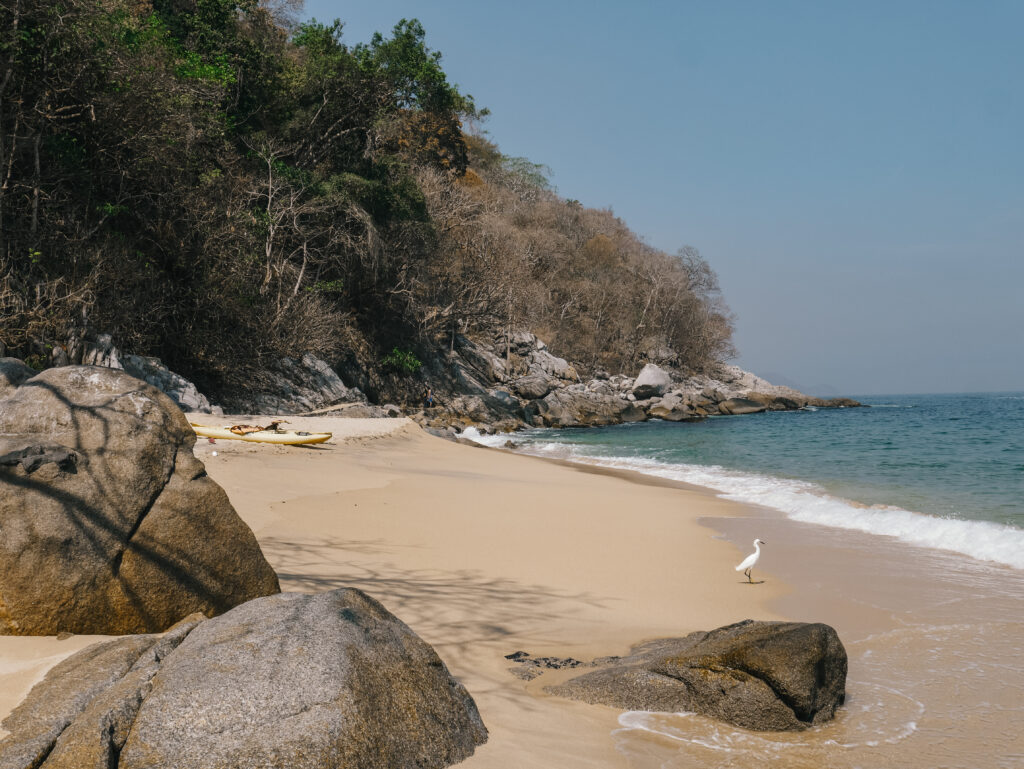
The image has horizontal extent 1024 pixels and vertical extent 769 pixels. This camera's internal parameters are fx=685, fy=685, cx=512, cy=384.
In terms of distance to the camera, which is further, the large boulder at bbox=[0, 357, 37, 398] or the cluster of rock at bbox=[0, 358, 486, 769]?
the large boulder at bbox=[0, 357, 37, 398]

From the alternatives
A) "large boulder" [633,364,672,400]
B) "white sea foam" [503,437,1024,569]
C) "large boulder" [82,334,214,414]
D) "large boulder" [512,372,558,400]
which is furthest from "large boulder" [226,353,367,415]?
"large boulder" [633,364,672,400]

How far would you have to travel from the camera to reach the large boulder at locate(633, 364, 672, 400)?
47844 mm

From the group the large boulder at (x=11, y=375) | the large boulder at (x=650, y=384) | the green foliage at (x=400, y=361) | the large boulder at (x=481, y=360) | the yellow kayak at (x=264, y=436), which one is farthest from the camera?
the large boulder at (x=650, y=384)

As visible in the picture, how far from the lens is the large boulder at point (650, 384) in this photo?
157ft

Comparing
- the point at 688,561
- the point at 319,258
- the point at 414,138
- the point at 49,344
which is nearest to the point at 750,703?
the point at 688,561

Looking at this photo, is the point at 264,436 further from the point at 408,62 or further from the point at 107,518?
the point at 408,62

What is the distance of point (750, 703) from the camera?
351 centimetres

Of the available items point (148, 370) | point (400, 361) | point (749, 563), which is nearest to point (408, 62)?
point (400, 361)

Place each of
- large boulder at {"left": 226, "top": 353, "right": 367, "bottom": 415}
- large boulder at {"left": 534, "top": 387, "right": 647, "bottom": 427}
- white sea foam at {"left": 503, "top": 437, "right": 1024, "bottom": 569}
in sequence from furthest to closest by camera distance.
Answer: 1. large boulder at {"left": 534, "top": 387, "right": 647, "bottom": 427}
2. large boulder at {"left": 226, "top": 353, "right": 367, "bottom": 415}
3. white sea foam at {"left": 503, "top": 437, "right": 1024, "bottom": 569}

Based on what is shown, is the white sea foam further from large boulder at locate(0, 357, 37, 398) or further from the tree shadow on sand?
large boulder at locate(0, 357, 37, 398)

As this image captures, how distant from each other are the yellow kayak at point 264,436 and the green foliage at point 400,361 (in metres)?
17.0

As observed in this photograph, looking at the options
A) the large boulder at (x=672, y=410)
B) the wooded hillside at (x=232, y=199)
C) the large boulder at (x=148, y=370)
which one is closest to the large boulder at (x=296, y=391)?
the wooded hillside at (x=232, y=199)

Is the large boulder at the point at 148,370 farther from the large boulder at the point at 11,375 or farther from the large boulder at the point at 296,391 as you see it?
the large boulder at the point at 11,375

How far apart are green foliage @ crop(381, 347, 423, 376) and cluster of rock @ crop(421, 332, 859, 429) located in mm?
2447
